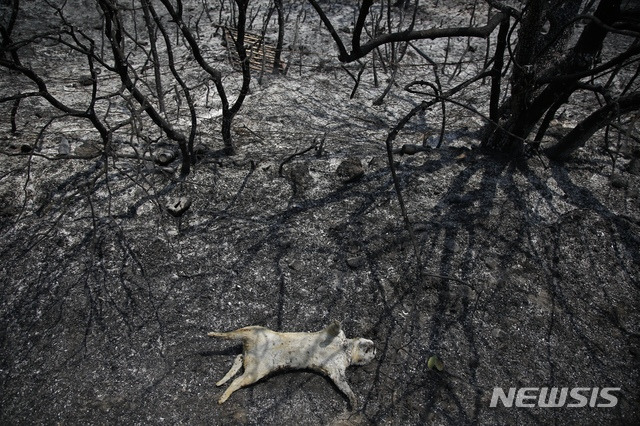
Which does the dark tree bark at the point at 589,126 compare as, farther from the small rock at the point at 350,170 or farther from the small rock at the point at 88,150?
the small rock at the point at 88,150

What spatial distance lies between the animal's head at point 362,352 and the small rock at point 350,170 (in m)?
1.12

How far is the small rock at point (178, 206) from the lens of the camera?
8.17 ft

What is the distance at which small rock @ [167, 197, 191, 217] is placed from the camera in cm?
249

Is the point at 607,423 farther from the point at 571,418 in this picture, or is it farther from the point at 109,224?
the point at 109,224

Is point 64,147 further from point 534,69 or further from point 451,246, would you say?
point 534,69

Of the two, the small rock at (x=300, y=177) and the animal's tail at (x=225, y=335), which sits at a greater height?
the small rock at (x=300, y=177)

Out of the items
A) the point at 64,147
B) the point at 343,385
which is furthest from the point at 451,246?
the point at 64,147

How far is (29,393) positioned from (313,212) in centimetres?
158

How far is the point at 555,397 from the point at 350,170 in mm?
1606

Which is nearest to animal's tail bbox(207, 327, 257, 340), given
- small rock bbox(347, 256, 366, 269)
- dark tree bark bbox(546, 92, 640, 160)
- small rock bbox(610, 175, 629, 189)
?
small rock bbox(347, 256, 366, 269)

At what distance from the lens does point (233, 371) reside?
182 centimetres

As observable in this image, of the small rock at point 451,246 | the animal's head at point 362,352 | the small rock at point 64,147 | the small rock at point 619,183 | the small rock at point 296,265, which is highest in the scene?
the small rock at point 619,183

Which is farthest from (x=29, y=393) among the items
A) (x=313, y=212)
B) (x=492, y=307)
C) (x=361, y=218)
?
(x=492, y=307)

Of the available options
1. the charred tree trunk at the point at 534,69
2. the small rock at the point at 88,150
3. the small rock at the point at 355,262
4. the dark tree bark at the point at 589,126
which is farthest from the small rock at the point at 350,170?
the small rock at the point at 88,150
